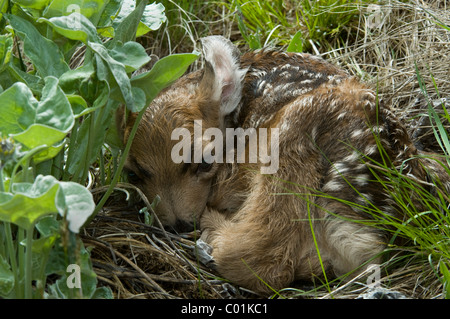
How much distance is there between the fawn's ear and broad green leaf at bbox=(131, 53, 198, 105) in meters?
0.93

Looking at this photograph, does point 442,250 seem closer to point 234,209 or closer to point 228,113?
point 234,209

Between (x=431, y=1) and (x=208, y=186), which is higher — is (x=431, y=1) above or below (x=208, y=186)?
above

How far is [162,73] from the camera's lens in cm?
270

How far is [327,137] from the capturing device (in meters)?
3.16

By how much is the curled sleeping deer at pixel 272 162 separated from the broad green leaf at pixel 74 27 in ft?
3.22

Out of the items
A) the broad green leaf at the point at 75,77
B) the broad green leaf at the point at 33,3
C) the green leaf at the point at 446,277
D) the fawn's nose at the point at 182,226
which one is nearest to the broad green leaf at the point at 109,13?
the broad green leaf at the point at 33,3

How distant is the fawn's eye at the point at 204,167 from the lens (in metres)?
3.51

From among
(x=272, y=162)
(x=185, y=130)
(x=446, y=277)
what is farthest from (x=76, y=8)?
(x=446, y=277)

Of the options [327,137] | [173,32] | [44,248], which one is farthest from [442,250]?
[173,32]

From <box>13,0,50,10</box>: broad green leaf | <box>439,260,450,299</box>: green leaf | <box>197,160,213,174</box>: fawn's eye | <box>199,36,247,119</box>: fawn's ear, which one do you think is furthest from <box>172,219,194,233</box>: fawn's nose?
<box>439,260,450,299</box>: green leaf

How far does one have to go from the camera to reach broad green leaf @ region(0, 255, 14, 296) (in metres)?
2.33

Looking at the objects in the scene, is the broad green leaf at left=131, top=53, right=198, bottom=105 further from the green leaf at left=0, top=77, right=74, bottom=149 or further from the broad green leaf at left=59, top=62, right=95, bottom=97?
the green leaf at left=0, top=77, right=74, bottom=149

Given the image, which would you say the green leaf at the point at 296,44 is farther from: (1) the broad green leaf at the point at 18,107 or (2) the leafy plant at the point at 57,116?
(1) the broad green leaf at the point at 18,107

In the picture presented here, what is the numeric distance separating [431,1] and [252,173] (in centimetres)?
230
